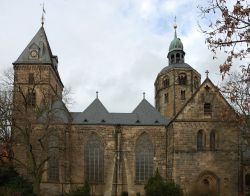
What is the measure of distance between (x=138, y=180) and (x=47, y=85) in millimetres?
14576

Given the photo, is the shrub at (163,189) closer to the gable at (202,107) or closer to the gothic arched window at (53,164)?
the gable at (202,107)

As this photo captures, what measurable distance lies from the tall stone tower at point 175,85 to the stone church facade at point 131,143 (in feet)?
37.4

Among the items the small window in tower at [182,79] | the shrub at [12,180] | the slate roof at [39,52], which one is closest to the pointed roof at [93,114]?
the slate roof at [39,52]

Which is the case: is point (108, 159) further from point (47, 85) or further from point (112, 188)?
point (47, 85)

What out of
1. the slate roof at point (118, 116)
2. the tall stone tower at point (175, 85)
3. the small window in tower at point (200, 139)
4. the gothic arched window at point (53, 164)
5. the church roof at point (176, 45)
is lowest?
the gothic arched window at point (53, 164)

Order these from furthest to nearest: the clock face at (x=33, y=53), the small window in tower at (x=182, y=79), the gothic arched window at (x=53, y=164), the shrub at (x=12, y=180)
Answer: the small window in tower at (x=182, y=79), the clock face at (x=33, y=53), the gothic arched window at (x=53, y=164), the shrub at (x=12, y=180)

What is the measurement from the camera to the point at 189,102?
40.3 metres

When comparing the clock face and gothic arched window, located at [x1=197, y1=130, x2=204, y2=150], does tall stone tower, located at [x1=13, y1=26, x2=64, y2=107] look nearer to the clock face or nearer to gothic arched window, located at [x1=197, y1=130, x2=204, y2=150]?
the clock face

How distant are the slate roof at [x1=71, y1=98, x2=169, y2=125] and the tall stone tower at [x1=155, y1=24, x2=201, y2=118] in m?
11.6

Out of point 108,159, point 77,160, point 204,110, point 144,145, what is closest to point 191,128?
point 204,110

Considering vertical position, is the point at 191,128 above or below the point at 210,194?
above

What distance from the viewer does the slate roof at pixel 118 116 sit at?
4453 centimetres

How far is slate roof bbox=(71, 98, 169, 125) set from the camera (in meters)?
44.5

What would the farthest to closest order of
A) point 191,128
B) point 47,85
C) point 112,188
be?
point 47,85 < point 112,188 < point 191,128
